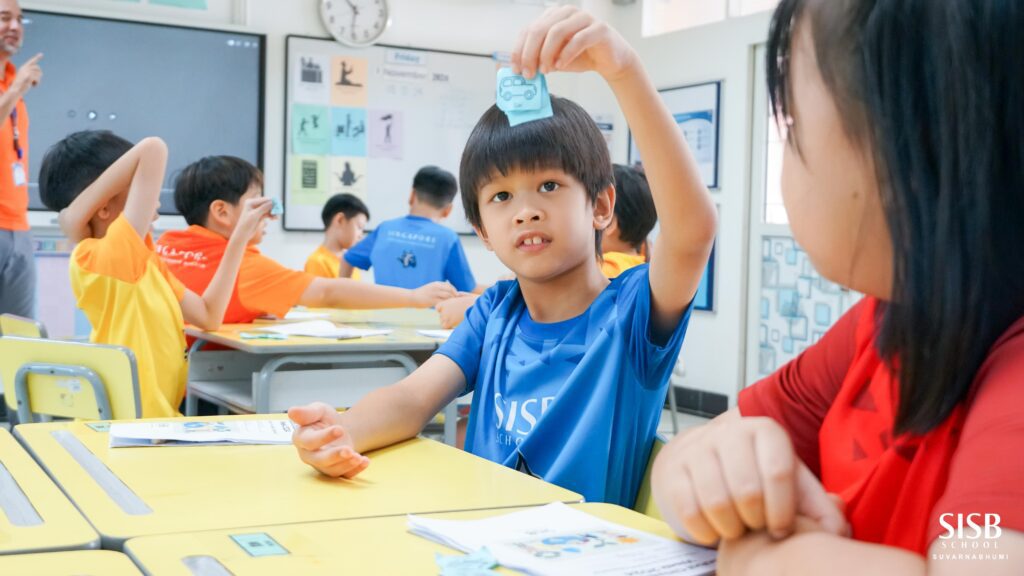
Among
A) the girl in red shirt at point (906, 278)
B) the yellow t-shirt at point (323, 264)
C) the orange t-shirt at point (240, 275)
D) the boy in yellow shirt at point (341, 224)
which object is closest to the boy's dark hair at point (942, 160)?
the girl in red shirt at point (906, 278)

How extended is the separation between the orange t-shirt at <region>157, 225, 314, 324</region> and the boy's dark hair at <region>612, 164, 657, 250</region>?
125 centimetres

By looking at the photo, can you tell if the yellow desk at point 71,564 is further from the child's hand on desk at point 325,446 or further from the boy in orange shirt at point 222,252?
the boy in orange shirt at point 222,252

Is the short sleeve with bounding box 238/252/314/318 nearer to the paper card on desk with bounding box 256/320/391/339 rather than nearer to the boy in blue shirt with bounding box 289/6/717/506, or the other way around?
the paper card on desk with bounding box 256/320/391/339

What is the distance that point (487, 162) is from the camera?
1696 millimetres

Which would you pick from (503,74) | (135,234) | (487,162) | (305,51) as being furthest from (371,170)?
(503,74)

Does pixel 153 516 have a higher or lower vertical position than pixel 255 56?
lower

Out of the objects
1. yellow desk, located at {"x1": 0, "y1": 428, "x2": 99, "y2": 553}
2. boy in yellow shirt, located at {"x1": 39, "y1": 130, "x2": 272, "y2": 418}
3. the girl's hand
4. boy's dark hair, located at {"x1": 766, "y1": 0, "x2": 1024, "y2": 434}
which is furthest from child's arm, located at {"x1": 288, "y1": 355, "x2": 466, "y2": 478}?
boy in yellow shirt, located at {"x1": 39, "y1": 130, "x2": 272, "y2": 418}

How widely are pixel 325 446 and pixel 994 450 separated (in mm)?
841

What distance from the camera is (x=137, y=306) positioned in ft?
9.62

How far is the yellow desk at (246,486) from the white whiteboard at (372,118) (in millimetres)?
4741

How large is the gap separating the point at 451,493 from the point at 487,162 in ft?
2.25

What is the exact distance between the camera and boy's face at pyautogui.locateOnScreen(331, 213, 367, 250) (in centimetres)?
588

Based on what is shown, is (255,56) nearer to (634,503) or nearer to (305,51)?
(305,51)

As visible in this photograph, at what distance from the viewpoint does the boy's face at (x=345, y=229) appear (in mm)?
5883
